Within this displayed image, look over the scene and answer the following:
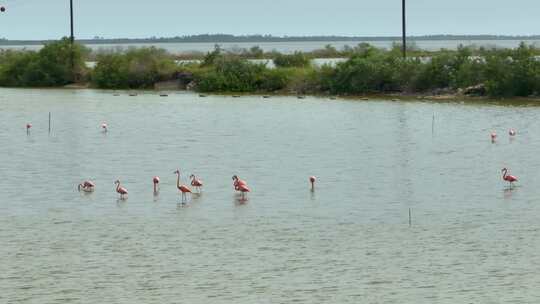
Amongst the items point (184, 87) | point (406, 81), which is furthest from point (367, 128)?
point (184, 87)

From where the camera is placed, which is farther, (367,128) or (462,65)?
(462,65)

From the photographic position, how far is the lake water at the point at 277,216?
22859mm

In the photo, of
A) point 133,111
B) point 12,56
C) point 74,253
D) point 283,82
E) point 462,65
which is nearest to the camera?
point 74,253

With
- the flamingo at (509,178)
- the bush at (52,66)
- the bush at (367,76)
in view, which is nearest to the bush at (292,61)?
the bush at (367,76)

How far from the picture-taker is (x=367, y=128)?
5503cm

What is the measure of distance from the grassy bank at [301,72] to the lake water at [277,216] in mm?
16661

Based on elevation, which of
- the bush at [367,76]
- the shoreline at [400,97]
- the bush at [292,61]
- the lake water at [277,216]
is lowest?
the lake water at [277,216]

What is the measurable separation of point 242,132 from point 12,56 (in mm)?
51035

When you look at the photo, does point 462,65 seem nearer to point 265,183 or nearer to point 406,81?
point 406,81

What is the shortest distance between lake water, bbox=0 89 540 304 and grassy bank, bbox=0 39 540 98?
1666 cm

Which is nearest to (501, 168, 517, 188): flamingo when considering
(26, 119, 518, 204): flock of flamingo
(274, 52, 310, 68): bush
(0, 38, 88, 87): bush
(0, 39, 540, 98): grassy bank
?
(26, 119, 518, 204): flock of flamingo

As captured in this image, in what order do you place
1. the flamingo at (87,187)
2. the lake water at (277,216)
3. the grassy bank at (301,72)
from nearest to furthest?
the lake water at (277,216) < the flamingo at (87,187) < the grassy bank at (301,72)

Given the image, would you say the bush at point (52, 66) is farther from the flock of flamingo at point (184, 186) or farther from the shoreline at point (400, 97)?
the flock of flamingo at point (184, 186)

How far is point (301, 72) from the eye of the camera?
84.8 m
